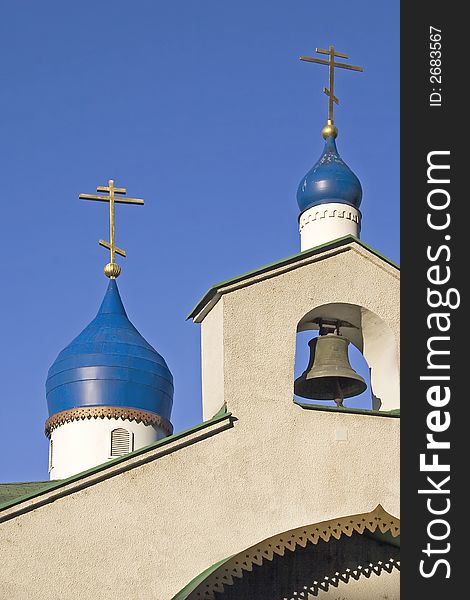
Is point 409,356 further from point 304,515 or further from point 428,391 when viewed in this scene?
point 304,515

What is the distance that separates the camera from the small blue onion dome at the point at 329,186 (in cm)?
1317

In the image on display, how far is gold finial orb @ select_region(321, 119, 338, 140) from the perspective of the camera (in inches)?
538

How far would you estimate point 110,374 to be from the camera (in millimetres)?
14375

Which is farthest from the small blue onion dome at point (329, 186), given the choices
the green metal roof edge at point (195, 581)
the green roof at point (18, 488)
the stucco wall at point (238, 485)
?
the green metal roof edge at point (195, 581)

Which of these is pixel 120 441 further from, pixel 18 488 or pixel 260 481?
pixel 260 481

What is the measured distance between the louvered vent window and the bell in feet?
10.4

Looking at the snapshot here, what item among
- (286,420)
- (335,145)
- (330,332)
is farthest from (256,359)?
(335,145)

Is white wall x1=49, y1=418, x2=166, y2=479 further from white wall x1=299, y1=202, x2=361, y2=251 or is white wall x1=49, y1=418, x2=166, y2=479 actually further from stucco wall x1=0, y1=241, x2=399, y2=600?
stucco wall x1=0, y1=241, x2=399, y2=600

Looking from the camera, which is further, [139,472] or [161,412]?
[161,412]

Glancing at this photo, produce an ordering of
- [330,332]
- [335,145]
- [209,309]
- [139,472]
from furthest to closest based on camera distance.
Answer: [335,145], [330,332], [209,309], [139,472]

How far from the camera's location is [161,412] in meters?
14.6

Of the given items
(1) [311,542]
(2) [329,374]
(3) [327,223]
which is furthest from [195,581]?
(3) [327,223]

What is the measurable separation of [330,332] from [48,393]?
14.5 feet

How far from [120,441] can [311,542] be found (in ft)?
14.8
